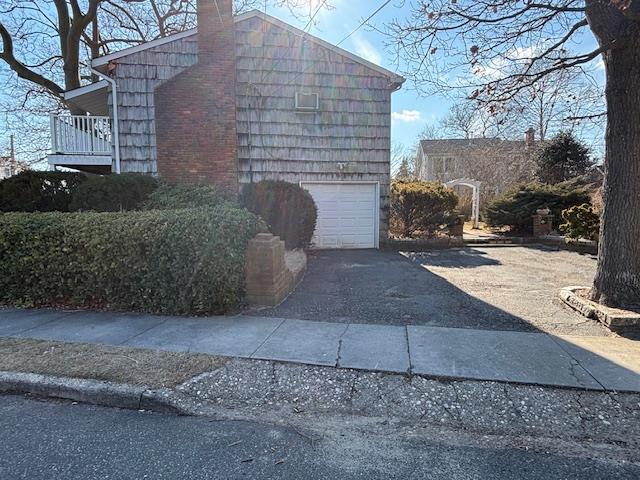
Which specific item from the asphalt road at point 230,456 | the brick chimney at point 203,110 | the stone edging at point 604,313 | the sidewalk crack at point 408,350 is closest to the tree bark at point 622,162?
the stone edging at point 604,313

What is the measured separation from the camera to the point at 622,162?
4.86 m

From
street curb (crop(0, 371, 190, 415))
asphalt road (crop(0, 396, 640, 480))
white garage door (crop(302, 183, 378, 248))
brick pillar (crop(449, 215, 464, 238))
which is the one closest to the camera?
asphalt road (crop(0, 396, 640, 480))

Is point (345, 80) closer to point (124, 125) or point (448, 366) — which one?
point (124, 125)

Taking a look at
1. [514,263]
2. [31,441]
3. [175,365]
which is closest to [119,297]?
[175,365]

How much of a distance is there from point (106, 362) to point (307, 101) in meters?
9.05

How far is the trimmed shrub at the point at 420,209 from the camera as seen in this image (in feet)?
41.3

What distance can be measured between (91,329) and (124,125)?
762 centimetres

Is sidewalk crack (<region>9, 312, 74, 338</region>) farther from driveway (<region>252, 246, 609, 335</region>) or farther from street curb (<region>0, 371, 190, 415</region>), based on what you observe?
driveway (<region>252, 246, 609, 335</region>)

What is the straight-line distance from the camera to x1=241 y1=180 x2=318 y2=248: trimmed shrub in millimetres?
9422

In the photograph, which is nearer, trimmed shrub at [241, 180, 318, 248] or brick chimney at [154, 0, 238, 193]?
trimmed shrub at [241, 180, 318, 248]

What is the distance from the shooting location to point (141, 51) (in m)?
10.3

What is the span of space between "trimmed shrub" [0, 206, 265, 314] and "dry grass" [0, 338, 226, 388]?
3.76 feet

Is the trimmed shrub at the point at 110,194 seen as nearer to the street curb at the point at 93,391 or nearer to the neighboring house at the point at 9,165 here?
the street curb at the point at 93,391

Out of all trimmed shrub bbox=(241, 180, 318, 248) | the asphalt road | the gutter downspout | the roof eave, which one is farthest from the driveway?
the gutter downspout
